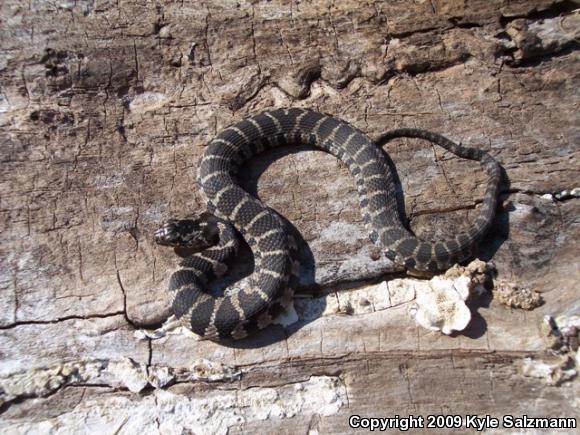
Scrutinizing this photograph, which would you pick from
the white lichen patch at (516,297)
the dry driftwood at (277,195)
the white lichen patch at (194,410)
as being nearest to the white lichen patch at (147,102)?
the dry driftwood at (277,195)

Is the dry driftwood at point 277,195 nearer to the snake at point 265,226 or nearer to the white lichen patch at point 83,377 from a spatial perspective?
the white lichen patch at point 83,377

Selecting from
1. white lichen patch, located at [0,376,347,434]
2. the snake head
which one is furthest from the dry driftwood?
the snake head

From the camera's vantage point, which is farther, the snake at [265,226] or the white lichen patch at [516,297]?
the snake at [265,226]

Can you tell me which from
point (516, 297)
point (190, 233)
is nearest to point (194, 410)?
point (190, 233)

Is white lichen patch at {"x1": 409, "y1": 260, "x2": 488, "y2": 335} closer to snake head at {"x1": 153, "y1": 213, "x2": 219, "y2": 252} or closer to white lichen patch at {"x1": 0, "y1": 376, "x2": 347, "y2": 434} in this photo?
white lichen patch at {"x1": 0, "y1": 376, "x2": 347, "y2": 434}

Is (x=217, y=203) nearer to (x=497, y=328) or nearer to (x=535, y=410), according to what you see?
(x=497, y=328)

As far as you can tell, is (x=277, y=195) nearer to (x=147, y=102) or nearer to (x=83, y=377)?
(x=147, y=102)

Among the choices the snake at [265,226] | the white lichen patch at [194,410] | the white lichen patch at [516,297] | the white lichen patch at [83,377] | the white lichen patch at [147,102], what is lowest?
the white lichen patch at [194,410]
